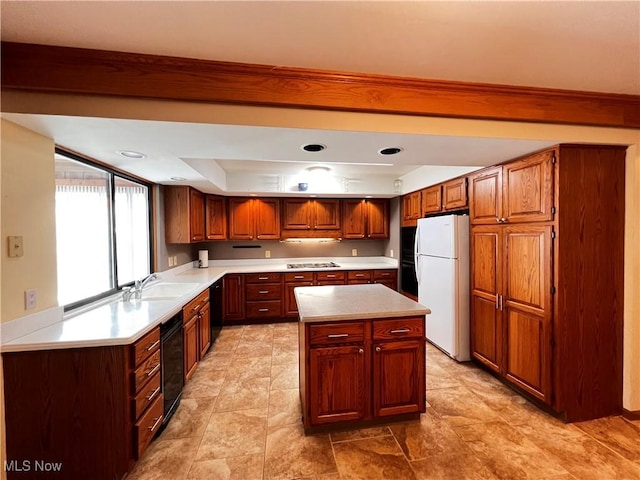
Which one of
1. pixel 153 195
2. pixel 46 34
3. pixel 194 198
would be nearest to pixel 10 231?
pixel 46 34

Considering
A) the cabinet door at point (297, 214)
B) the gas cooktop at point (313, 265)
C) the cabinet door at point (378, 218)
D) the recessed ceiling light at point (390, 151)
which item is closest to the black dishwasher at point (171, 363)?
the recessed ceiling light at point (390, 151)

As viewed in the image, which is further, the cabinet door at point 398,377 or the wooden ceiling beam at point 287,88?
the cabinet door at point 398,377

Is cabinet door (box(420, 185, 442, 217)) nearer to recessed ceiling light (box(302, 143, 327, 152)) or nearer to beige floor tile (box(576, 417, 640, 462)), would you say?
recessed ceiling light (box(302, 143, 327, 152))

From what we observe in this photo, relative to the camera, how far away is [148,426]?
67.1 inches

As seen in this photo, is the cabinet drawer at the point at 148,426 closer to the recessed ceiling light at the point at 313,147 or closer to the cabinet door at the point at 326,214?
the recessed ceiling light at the point at 313,147

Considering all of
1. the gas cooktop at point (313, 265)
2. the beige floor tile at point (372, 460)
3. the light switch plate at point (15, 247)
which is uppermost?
the light switch plate at point (15, 247)

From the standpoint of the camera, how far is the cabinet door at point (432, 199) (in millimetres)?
3418

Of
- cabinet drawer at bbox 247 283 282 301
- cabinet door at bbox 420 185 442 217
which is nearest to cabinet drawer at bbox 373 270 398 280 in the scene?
cabinet door at bbox 420 185 442 217

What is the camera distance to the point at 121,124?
1.51 meters

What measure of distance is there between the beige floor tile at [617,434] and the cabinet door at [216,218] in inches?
177

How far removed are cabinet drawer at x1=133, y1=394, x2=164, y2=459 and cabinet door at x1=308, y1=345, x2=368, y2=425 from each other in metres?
1.02

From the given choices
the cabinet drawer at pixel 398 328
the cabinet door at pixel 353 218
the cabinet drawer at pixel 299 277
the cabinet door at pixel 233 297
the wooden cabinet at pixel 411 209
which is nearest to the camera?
the cabinet drawer at pixel 398 328

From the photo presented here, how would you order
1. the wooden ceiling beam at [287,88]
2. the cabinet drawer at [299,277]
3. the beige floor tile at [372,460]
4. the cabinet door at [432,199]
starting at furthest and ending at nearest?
the cabinet drawer at [299,277]
the cabinet door at [432,199]
the beige floor tile at [372,460]
the wooden ceiling beam at [287,88]

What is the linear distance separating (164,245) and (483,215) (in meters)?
3.66
